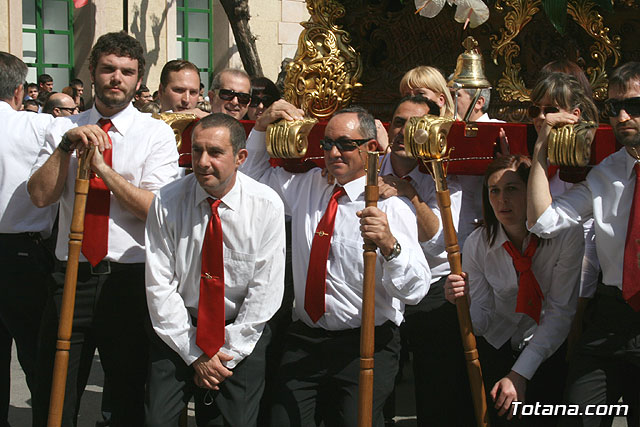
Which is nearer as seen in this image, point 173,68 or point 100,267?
point 100,267

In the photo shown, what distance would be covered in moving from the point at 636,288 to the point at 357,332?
1.08 m

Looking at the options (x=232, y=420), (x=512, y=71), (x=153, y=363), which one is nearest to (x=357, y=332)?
(x=232, y=420)

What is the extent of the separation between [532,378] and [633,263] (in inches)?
27.1

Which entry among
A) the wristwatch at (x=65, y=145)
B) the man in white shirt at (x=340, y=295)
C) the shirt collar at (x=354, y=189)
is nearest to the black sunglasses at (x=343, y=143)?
the man in white shirt at (x=340, y=295)

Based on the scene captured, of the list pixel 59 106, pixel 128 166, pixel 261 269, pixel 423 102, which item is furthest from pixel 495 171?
pixel 59 106

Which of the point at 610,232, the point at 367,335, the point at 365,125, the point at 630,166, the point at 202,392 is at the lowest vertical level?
the point at 202,392

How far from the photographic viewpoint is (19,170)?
4098 mm

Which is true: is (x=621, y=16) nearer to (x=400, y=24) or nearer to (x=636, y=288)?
(x=400, y=24)

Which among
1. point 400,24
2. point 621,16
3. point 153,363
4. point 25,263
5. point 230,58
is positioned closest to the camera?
point 153,363

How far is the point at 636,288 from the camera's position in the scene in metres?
3.13

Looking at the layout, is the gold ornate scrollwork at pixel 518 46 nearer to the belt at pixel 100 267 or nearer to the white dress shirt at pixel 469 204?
the white dress shirt at pixel 469 204

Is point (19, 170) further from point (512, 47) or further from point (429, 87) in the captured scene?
point (512, 47)

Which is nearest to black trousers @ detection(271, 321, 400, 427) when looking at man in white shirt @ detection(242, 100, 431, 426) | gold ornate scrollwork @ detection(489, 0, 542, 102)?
man in white shirt @ detection(242, 100, 431, 426)

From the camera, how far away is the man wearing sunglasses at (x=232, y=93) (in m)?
4.52
